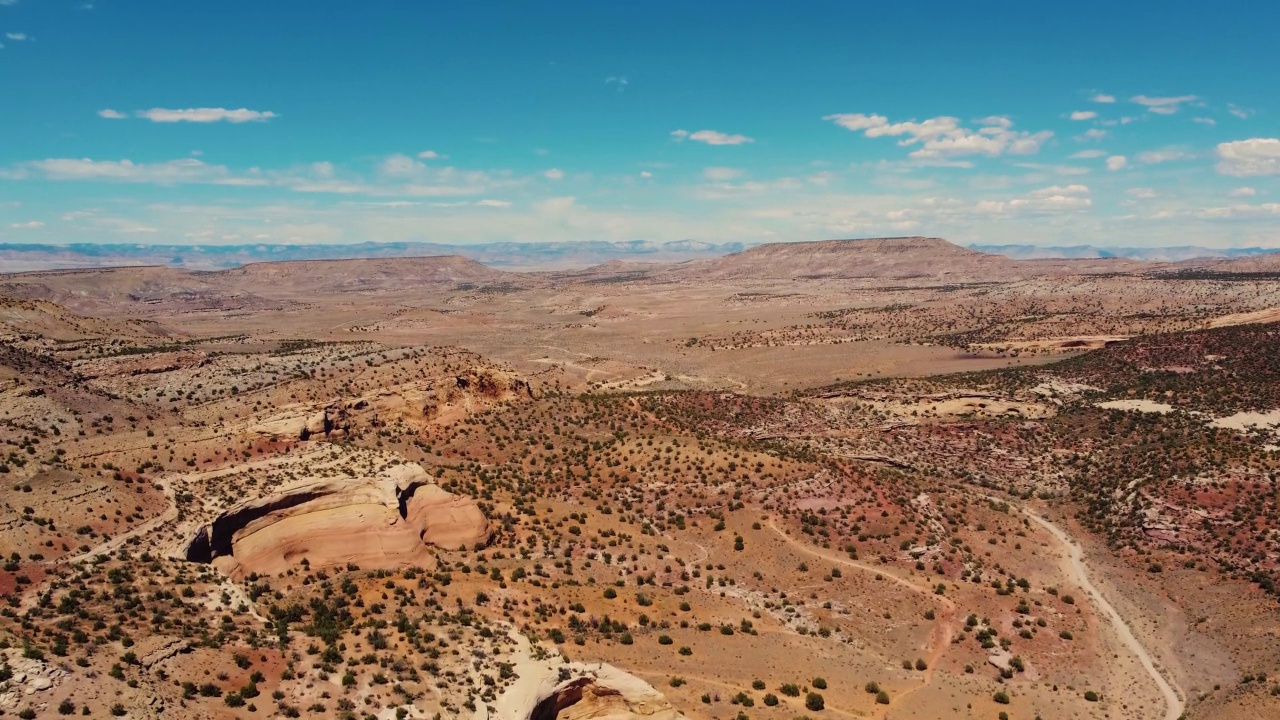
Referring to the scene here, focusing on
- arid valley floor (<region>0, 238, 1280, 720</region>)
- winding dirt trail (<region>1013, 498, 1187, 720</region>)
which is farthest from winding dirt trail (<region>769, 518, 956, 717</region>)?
winding dirt trail (<region>1013, 498, 1187, 720</region>)

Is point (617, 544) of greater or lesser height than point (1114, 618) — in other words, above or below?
Result: above

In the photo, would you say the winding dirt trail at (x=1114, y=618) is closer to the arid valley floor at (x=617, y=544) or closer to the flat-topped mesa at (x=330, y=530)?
the arid valley floor at (x=617, y=544)

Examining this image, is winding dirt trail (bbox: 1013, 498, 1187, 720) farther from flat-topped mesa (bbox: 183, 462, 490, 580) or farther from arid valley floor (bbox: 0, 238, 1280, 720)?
flat-topped mesa (bbox: 183, 462, 490, 580)

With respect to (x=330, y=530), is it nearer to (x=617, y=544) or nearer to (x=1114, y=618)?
(x=617, y=544)

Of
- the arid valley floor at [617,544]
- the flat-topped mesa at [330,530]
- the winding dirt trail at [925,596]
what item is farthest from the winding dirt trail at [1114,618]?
the flat-topped mesa at [330,530]

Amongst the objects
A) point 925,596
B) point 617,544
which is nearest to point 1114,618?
point 925,596

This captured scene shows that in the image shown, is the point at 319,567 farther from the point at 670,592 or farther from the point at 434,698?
the point at 670,592
